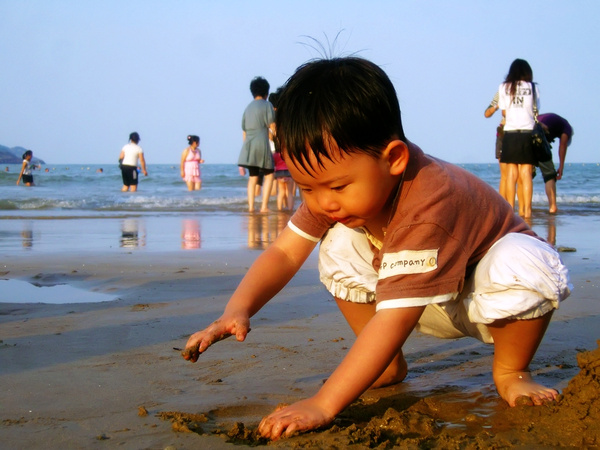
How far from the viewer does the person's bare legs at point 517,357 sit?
1949mm

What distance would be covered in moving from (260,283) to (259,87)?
8145mm

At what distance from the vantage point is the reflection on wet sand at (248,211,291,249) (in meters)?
6.20

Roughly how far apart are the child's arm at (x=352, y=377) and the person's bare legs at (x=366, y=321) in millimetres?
407

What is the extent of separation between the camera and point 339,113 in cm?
177

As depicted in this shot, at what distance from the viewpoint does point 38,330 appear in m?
2.76

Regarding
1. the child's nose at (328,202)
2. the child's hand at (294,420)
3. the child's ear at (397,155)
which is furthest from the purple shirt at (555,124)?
the child's hand at (294,420)

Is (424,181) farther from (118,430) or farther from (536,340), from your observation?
(118,430)

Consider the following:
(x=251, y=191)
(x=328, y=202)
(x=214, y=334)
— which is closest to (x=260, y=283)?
(x=214, y=334)

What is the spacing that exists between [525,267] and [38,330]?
184 cm

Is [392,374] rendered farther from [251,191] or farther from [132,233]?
[251,191]

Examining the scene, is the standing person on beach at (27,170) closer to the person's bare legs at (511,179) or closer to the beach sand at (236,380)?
the person's bare legs at (511,179)

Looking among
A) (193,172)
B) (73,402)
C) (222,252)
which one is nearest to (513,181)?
(222,252)

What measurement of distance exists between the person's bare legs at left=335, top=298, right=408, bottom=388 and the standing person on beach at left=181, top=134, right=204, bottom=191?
50.8 feet

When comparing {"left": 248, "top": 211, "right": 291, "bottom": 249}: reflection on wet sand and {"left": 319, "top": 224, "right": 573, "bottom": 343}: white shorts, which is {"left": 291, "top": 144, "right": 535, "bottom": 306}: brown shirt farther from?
{"left": 248, "top": 211, "right": 291, "bottom": 249}: reflection on wet sand
